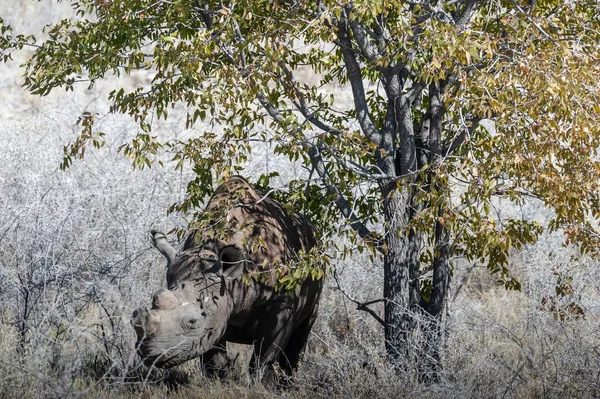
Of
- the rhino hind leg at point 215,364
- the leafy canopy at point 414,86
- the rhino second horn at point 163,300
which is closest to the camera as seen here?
the leafy canopy at point 414,86

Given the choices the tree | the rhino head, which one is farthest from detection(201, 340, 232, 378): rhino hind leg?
the tree

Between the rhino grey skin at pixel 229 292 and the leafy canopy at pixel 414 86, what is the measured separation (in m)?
0.36

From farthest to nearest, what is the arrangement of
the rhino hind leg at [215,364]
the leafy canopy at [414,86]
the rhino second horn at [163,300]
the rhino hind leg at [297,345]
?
the rhino hind leg at [297,345]
the rhino hind leg at [215,364]
the rhino second horn at [163,300]
the leafy canopy at [414,86]

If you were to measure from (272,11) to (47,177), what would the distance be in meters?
5.83

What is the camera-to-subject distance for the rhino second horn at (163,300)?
643cm

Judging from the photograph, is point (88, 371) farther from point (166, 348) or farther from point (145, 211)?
point (145, 211)

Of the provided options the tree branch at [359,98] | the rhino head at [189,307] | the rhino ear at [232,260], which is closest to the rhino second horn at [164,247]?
the rhino head at [189,307]

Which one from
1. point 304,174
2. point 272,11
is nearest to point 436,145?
point 272,11

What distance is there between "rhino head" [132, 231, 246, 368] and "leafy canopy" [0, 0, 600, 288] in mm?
773

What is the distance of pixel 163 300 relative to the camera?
6.45 m

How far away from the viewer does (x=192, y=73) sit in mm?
6734

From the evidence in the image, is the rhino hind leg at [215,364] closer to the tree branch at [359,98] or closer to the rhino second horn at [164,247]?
the rhino second horn at [164,247]

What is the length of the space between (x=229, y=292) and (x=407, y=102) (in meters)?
2.36

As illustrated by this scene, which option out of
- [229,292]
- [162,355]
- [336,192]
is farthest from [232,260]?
[336,192]
